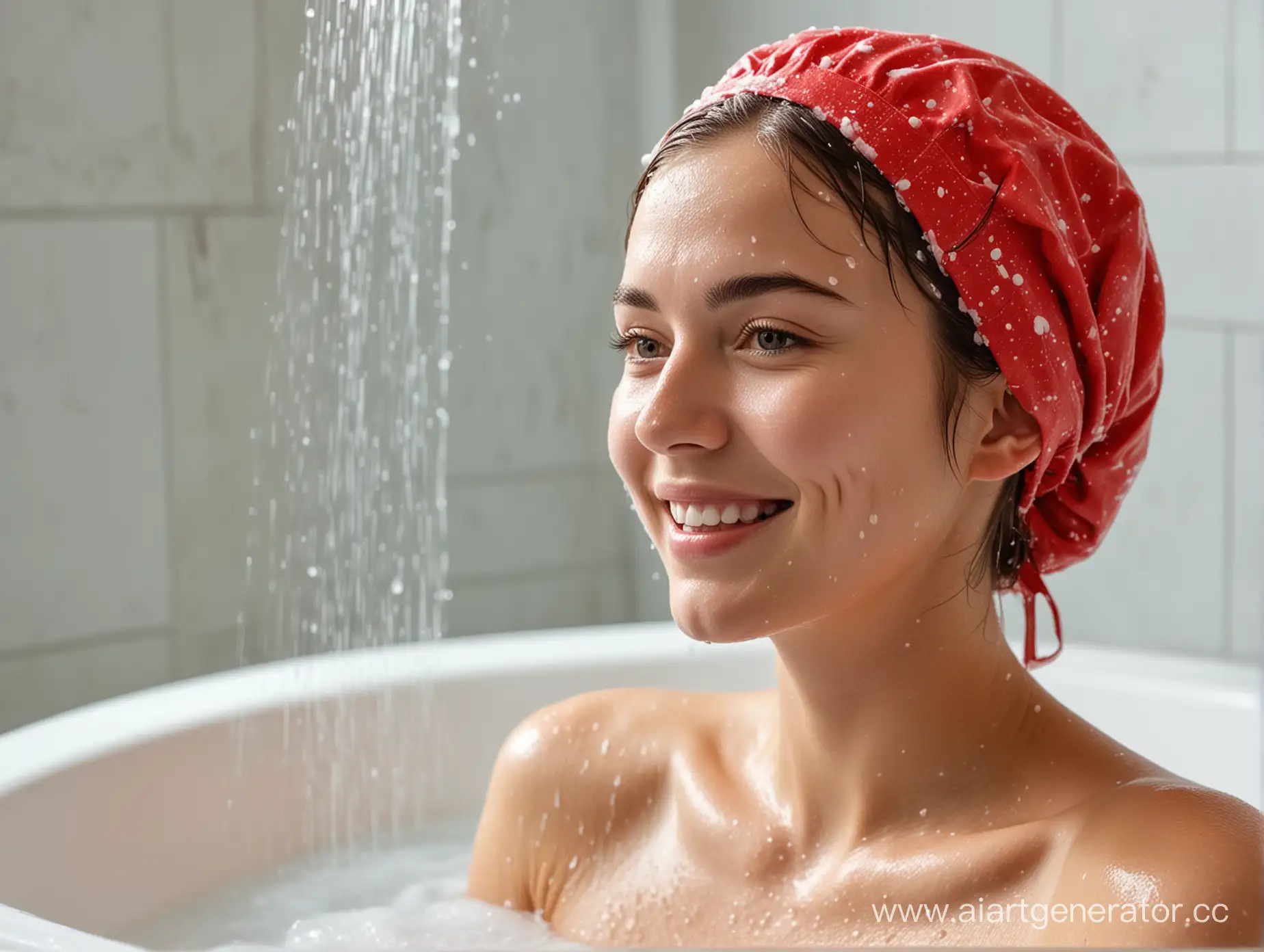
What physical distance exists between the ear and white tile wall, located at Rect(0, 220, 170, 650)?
5.69 ft

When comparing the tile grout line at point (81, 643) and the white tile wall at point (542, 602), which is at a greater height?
the tile grout line at point (81, 643)

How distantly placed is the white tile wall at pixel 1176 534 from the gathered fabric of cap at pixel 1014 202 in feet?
3.62

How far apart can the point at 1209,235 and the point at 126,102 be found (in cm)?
158

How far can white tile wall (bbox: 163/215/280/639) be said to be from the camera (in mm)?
2529

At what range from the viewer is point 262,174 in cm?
259

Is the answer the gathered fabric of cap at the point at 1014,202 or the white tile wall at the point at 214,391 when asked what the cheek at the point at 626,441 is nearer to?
the gathered fabric of cap at the point at 1014,202

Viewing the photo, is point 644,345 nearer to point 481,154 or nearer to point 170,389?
point 170,389

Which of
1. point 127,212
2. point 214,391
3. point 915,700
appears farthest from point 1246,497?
point 127,212

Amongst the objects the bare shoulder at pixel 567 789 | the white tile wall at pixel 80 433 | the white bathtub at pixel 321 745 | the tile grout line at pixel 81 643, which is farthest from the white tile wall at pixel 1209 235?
the tile grout line at pixel 81 643

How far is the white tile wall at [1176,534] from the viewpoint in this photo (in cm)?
217

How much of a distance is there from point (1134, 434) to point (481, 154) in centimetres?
189

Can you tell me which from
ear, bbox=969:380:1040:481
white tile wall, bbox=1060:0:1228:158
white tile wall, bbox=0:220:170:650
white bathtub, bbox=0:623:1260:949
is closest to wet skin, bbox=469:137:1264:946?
ear, bbox=969:380:1040:481

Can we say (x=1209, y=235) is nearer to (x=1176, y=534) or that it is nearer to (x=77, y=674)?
(x=1176, y=534)

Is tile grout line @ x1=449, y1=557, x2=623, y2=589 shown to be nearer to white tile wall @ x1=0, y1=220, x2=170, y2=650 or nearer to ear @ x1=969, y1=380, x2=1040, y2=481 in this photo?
white tile wall @ x1=0, y1=220, x2=170, y2=650
